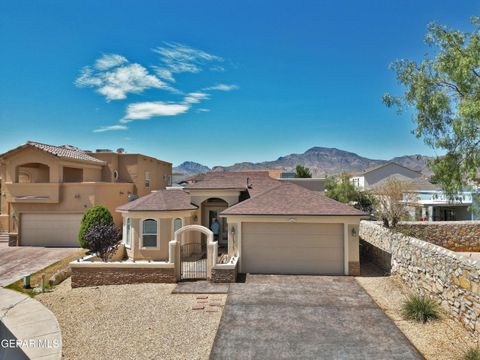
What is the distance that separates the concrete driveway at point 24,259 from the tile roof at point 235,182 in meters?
10.4

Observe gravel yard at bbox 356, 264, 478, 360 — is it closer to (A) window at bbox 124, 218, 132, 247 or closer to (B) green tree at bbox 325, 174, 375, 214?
(A) window at bbox 124, 218, 132, 247

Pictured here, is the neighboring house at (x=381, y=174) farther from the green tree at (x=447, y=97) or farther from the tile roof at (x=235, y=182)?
the green tree at (x=447, y=97)

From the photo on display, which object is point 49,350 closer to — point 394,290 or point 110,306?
point 110,306

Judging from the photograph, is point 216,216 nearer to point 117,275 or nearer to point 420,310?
point 117,275

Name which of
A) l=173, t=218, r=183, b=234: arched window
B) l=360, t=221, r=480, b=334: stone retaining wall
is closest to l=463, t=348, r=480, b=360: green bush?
l=360, t=221, r=480, b=334: stone retaining wall

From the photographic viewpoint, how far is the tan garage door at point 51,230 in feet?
80.0

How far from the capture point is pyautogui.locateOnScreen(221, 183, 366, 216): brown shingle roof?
15680 mm

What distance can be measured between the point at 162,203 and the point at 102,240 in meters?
4.27

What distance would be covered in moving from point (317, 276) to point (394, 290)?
3.61m

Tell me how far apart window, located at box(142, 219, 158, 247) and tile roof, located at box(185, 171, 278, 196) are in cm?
322

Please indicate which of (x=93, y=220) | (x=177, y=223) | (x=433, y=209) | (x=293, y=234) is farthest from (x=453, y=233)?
(x=93, y=220)

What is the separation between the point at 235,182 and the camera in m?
21.9

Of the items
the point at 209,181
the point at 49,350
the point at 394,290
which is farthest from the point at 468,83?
the point at 49,350

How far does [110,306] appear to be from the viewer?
11.8m
